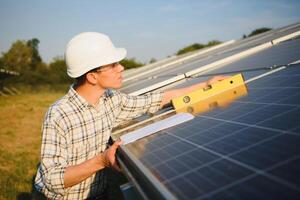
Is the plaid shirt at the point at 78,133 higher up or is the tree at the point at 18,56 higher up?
the tree at the point at 18,56

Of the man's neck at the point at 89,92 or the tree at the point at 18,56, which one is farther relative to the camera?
the tree at the point at 18,56

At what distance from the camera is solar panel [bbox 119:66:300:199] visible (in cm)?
150

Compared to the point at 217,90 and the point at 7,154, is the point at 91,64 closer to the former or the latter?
the point at 217,90

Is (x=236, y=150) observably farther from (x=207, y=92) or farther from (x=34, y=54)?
(x=34, y=54)

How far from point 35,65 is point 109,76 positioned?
270 feet

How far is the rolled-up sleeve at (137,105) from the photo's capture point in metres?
4.58

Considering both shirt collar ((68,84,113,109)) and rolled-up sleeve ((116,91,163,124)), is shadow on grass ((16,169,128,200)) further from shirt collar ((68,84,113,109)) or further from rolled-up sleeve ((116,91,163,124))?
shirt collar ((68,84,113,109))

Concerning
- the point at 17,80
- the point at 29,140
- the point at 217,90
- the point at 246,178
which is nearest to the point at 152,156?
the point at 246,178

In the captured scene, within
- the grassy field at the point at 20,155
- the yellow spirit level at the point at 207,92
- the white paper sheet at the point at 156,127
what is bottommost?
the grassy field at the point at 20,155

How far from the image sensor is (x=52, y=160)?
3.32 meters

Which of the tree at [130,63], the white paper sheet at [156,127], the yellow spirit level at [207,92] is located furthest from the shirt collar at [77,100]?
the tree at [130,63]

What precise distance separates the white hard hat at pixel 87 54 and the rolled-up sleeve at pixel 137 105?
75 centimetres

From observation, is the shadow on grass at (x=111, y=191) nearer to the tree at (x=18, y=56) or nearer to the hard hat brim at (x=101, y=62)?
the hard hat brim at (x=101, y=62)

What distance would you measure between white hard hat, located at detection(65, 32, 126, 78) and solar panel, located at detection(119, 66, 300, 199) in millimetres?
1446
